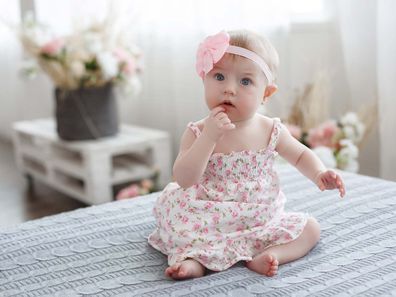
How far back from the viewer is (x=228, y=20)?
8.21ft

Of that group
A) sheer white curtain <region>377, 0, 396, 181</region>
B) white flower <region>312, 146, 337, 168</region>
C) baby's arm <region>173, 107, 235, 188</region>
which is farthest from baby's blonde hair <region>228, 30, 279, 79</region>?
sheer white curtain <region>377, 0, 396, 181</region>

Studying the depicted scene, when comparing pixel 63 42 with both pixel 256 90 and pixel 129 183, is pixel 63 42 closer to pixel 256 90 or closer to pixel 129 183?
pixel 129 183

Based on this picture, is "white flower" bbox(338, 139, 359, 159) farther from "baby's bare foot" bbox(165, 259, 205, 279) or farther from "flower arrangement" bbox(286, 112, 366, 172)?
"baby's bare foot" bbox(165, 259, 205, 279)

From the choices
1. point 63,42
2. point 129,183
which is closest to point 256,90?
point 63,42

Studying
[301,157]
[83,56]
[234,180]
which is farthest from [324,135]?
[83,56]

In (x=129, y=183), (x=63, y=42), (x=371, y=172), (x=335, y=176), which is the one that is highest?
(x=63, y=42)

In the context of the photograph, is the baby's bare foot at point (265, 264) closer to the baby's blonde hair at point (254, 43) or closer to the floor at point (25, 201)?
the baby's blonde hair at point (254, 43)

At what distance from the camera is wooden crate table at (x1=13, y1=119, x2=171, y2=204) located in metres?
2.45

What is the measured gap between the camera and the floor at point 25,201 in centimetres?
261

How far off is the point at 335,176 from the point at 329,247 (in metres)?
0.14

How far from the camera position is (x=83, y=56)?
7.95 ft

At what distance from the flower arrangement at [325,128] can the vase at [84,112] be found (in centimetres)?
83

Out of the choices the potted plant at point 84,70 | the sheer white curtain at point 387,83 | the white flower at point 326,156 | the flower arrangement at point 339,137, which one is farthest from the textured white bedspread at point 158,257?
the potted plant at point 84,70

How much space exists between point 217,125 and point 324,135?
42.4 inches
